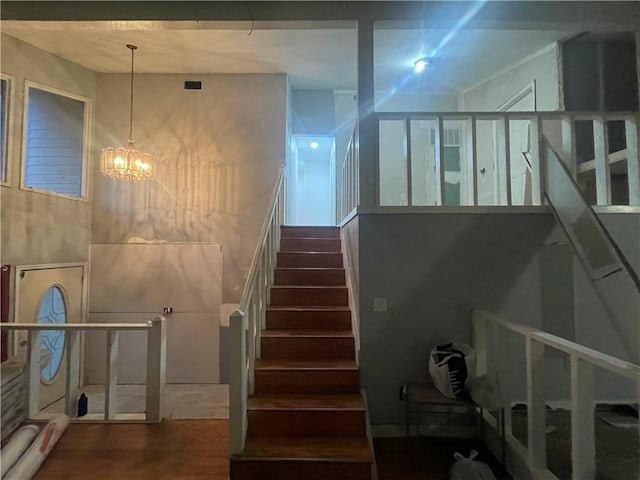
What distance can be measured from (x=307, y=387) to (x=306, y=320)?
2.38 feet

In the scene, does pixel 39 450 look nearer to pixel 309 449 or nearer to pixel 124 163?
pixel 309 449

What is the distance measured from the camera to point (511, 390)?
134 inches

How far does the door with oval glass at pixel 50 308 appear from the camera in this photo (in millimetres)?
4452

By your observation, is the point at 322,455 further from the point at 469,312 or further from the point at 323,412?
the point at 469,312

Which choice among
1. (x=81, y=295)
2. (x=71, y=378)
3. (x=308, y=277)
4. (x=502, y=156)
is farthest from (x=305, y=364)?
(x=502, y=156)

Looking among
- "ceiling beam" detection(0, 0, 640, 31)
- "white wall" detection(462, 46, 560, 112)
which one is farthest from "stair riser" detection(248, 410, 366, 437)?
"white wall" detection(462, 46, 560, 112)

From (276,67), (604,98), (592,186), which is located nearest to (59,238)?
(276,67)

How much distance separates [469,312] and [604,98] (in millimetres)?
2953

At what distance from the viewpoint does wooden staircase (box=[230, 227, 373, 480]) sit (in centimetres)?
258

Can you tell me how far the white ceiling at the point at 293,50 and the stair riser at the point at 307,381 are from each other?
3328mm

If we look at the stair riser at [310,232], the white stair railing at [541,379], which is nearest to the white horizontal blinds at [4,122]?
the stair riser at [310,232]

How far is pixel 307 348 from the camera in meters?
3.52

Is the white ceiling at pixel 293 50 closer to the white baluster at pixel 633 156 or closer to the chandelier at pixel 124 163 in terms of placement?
the chandelier at pixel 124 163

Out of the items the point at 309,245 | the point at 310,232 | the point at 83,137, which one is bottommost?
the point at 309,245
